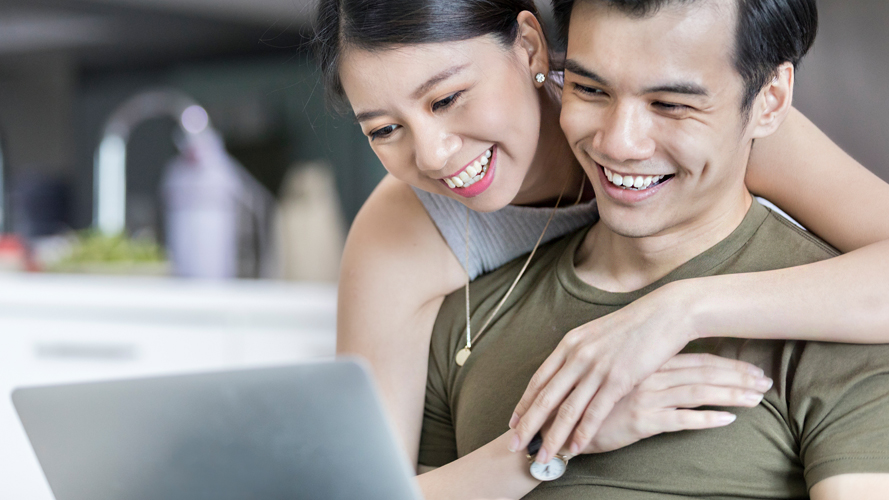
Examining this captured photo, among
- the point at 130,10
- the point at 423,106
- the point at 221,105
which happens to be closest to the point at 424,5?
the point at 423,106

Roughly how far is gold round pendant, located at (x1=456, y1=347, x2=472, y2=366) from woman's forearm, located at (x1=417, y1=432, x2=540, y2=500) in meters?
0.17

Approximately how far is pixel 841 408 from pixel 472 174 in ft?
1.78

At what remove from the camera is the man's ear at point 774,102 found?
0.97 metres

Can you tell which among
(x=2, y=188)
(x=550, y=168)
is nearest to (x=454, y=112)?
(x=550, y=168)

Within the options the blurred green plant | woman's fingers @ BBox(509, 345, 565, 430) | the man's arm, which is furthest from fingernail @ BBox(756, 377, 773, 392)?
the blurred green plant

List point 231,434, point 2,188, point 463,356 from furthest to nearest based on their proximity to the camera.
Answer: point 2,188, point 463,356, point 231,434

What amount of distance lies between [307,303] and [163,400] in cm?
157

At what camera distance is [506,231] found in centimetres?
129

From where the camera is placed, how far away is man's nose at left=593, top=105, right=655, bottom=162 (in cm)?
94

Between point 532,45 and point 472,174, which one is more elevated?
point 532,45

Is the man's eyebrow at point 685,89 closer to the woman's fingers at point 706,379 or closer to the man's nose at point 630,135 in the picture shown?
the man's nose at point 630,135

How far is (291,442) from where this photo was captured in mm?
728

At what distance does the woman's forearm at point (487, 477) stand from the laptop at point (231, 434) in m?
0.36

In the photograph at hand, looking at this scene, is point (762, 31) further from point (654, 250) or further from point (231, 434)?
point (231, 434)
